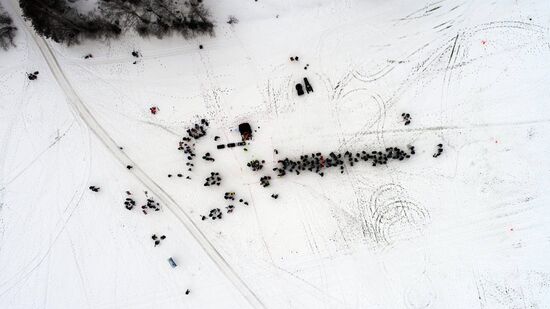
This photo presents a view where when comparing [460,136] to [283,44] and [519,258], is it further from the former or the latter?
[283,44]

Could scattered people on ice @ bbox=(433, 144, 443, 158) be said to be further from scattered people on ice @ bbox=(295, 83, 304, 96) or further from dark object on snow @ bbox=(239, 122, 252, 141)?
dark object on snow @ bbox=(239, 122, 252, 141)

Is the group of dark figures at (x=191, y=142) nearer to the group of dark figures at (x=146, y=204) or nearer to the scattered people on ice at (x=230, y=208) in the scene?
the group of dark figures at (x=146, y=204)

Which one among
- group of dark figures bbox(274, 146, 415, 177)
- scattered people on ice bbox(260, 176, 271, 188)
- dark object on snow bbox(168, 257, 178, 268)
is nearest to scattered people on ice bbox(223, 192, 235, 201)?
scattered people on ice bbox(260, 176, 271, 188)

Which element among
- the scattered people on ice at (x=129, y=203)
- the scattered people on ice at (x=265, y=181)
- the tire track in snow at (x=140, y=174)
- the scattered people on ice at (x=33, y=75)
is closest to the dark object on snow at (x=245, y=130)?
the scattered people on ice at (x=265, y=181)

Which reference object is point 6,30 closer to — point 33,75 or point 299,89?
point 33,75

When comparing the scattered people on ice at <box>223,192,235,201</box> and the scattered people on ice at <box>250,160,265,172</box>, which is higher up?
the scattered people on ice at <box>250,160,265,172</box>

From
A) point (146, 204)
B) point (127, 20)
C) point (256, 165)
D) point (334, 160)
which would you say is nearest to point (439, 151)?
point (334, 160)

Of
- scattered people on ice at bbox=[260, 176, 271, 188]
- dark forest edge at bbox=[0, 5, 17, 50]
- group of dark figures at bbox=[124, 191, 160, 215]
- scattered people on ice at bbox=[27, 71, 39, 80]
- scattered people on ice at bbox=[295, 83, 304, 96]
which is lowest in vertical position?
scattered people on ice at bbox=[260, 176, 271, 188]
